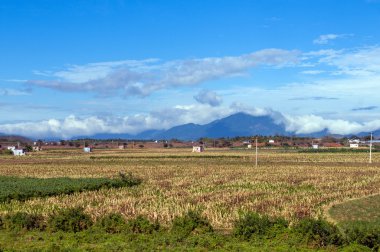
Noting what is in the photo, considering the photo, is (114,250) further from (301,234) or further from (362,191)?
(362,191)

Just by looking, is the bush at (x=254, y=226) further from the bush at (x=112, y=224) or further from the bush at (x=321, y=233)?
the bush at (x=112, y=224)

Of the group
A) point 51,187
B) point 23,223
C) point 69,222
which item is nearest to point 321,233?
point 69,222

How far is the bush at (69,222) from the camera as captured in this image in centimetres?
1675

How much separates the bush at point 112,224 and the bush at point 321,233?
5.70 metres

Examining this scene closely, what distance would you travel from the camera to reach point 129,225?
16188 millimetres

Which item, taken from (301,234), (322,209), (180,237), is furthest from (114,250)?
(322,209)

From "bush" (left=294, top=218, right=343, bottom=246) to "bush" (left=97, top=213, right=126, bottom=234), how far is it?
570 cm

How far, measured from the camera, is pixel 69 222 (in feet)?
54.9

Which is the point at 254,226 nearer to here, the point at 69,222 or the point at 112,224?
the point at 112,224

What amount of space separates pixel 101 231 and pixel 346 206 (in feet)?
42.3

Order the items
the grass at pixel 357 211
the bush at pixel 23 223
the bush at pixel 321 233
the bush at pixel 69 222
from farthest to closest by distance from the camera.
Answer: the grass at pixel 357 211, the bush at pixel 23 223, the bush at pixel 69 222, the bush at pixel 321 233

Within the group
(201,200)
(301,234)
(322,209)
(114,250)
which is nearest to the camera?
(114,250)

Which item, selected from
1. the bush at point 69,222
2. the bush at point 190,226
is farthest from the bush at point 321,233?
the bush at point 69,222

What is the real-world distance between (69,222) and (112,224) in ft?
4.98
